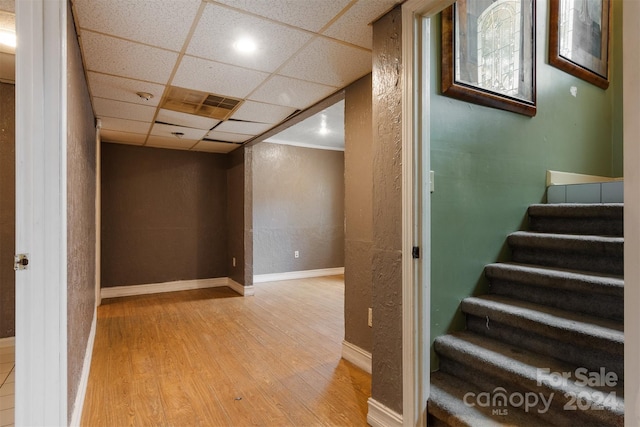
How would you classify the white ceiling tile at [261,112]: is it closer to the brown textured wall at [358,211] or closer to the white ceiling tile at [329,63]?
the white ceiling tile at [329,63]

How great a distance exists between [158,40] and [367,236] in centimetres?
183

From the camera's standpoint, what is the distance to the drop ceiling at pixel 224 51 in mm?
1702

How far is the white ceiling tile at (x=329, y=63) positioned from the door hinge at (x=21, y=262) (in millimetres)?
1777

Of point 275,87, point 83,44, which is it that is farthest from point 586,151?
point 83,44

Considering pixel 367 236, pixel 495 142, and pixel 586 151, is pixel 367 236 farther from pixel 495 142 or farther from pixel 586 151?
pixel 586 151

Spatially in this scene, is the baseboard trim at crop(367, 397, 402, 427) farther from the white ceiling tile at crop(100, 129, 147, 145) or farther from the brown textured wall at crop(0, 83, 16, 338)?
the white ceiling tile at crop(100, 129, 147, 145)

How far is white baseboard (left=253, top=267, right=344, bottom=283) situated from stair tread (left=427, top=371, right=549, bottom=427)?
4146 mm

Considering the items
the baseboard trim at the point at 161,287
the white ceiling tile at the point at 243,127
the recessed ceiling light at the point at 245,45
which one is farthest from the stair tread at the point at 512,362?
the baseboard trim at the point at 161,287

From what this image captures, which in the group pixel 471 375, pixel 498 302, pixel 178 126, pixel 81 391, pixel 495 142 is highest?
pixel 178 126

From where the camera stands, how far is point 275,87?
271 centimetres

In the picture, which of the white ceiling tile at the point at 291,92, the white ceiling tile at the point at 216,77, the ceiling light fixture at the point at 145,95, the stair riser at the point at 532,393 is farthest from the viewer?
the ceiling light fixture at the point at 145,95

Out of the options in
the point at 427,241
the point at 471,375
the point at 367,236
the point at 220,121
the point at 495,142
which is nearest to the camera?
the point at 427,241

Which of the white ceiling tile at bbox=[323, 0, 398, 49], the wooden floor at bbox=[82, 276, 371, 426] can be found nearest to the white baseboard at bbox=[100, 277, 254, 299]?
the wooden floor at bbox=[82, 276, 371, 426]

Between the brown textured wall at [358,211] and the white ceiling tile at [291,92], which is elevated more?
the white ceiling tile at [291,92]
